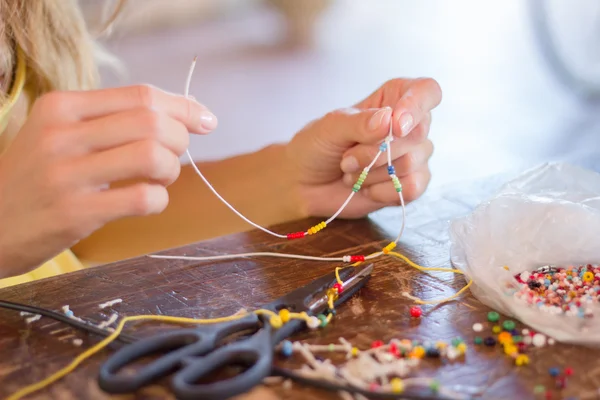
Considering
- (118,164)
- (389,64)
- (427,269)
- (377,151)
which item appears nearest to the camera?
(118,164)

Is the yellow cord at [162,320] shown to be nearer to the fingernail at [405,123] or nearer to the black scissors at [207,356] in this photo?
the black scissors at [207,356]

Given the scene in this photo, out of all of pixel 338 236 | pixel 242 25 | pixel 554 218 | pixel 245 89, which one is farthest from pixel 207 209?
pixel 242 25

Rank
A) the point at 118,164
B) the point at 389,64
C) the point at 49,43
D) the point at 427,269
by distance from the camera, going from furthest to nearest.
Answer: the point at 389,64 → the point at 49,43 → the point at 427,269 → the point at 118,164

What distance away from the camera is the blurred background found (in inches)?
97.1

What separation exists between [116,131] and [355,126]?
32 centimetres

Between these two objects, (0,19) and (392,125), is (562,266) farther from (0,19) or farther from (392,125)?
(0,19)

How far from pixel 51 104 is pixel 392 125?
0.38m

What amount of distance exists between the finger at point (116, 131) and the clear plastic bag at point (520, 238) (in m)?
0.34

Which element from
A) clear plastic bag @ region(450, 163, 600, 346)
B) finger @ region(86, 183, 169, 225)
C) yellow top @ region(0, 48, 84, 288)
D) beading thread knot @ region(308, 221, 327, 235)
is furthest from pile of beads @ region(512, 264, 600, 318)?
yellow top @ region(0, 48, 84, 288)

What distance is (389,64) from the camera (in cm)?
327

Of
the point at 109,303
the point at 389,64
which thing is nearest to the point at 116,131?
the point at 109,303

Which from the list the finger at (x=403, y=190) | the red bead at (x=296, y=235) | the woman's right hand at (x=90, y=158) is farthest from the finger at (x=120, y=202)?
the finger at (x=403, y=190)

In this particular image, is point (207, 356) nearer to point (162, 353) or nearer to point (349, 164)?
point (162, 353)

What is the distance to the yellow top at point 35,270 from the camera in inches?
33.9
